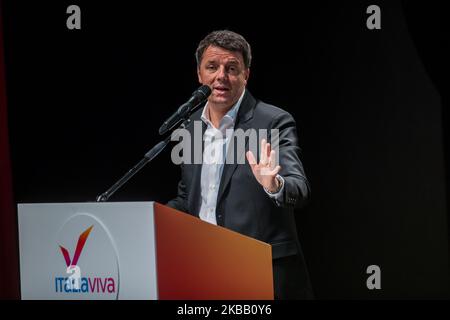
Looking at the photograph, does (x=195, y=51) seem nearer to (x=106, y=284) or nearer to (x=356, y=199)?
(x=356, y=199)

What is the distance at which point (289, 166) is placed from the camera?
261cm

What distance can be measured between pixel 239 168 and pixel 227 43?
2.05ft

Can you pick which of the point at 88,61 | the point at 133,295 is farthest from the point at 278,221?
the point at 88,61

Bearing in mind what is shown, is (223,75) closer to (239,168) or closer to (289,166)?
(239,168)

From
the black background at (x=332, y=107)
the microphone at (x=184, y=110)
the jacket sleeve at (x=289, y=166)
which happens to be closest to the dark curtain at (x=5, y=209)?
the black background at (x=332, y=107)

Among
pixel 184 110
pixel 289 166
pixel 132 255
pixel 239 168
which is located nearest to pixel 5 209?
pixel 239 168

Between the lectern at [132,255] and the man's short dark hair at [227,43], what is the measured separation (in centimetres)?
123

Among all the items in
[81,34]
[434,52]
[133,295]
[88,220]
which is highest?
[81,34]

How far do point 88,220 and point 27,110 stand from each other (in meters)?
1.72

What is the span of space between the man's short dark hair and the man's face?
22 mm

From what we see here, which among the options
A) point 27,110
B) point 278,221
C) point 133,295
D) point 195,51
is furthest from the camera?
point 27,110

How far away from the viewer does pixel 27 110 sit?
3.41 m

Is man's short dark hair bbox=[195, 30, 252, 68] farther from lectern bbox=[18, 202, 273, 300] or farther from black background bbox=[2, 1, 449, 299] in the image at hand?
lectern bbox=[18, 202, 273, 300]

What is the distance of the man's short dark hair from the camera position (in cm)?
294
